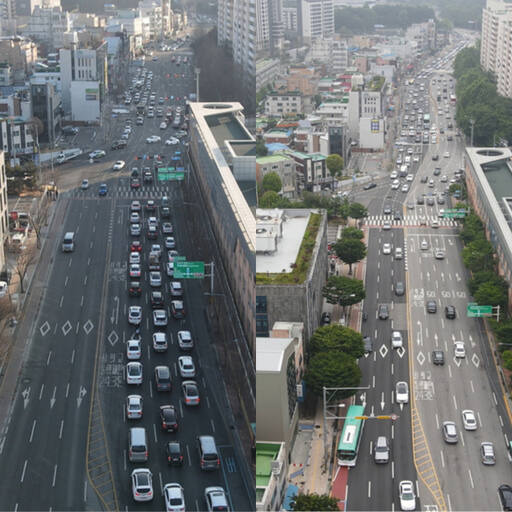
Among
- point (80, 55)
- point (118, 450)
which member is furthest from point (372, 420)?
point (80, 55)

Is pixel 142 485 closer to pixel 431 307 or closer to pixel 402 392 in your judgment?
pixel 402 392

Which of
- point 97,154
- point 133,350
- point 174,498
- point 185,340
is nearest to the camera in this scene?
point 174,498

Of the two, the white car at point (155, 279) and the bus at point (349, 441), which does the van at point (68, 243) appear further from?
the bus at point (349, 441)

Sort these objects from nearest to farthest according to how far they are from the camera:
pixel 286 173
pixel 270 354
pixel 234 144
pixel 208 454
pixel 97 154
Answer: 1. pixel 234 144
2. pixel 208 454
3. pixel 270 354
4. pixel 286 173
5. pixel 97 154

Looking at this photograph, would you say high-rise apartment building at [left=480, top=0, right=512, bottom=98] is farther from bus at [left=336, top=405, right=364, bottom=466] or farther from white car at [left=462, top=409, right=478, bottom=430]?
bus at [left=336, top=405, right=364, bottom=466]

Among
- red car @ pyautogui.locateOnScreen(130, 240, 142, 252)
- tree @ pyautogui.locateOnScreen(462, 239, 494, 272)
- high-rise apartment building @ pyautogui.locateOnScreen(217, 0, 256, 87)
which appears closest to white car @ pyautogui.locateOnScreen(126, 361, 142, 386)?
red car @ pyautogui.locateOnScreen(130, 240, 142, 252)

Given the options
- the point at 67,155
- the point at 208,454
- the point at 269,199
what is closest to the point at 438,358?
the point at 269,199
